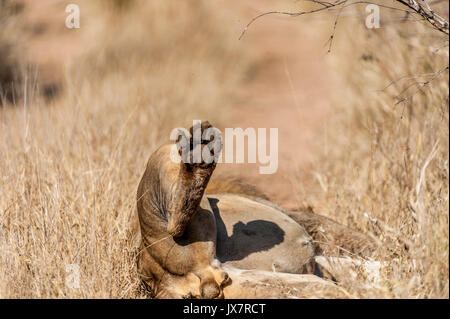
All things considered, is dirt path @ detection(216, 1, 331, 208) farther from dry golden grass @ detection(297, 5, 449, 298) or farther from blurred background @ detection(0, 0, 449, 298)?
dry golden grass @ detection(297, 5, 449, 298)

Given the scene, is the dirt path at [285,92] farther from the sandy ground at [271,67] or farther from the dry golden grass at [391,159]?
the dry golden grass at [391,159]

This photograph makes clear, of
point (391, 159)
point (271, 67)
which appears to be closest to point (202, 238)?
point (391, 159)

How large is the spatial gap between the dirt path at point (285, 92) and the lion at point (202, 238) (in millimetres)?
2424

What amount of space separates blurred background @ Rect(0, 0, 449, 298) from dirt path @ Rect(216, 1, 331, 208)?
41 mm

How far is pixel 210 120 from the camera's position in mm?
10195

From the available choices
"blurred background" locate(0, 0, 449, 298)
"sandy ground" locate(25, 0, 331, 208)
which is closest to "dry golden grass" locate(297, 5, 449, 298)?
"blurred background" locate(0, 0, 449, 298)

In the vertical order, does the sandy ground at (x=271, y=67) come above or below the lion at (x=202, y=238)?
above

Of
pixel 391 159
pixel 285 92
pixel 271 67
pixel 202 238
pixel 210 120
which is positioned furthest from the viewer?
pixel 271 67

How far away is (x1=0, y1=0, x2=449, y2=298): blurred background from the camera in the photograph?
12.5 feet

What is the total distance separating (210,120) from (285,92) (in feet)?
8.89

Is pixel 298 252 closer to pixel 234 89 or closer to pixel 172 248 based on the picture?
pixel 172 248

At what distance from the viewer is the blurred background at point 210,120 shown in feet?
12.5

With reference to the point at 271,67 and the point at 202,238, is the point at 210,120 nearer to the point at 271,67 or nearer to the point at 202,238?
the point at 271,67

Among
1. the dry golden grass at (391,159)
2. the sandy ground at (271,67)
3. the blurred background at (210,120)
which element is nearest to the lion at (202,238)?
the blurred background at (210,120)
